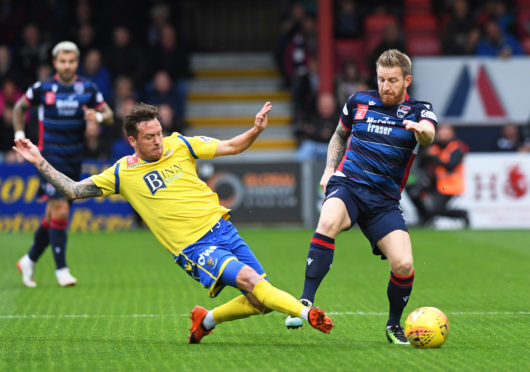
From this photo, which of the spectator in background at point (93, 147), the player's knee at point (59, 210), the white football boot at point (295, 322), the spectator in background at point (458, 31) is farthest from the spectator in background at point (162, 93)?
the white football boot at point (295, 322)

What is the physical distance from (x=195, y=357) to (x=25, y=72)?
13.6m

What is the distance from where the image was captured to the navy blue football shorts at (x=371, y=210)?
662cm

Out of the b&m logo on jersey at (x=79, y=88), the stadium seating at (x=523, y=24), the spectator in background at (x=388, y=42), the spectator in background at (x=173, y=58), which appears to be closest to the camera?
the b&m logo on jersey at (x=79, y=88)

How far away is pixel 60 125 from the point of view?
32.3 ft

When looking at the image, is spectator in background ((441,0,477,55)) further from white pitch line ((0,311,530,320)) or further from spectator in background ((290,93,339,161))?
white pitch line ((0,311,530,320))

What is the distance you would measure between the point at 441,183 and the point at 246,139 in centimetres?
1054

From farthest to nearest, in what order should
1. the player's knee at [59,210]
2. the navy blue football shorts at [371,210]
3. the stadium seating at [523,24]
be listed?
the stadium seating at [523,24] < the player's knee at [59,210] < the navy blue football shorts at [371,210]

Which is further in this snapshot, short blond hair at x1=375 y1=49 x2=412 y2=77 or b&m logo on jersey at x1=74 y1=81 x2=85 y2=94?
b&m logo on jersey at x1=74 y1=81 x2=85 y2=94

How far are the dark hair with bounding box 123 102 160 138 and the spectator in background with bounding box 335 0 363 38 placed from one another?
1460 cm

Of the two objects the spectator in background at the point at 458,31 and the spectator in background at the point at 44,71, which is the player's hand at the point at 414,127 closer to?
the spectator in background at the point at 44,71

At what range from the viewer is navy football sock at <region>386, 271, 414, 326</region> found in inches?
258

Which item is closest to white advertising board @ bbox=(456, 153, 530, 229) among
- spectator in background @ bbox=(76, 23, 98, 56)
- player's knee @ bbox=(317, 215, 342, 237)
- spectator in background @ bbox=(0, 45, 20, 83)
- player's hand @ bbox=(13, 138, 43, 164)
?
spectator in background @ bbox=(76, 23, 98, 56)

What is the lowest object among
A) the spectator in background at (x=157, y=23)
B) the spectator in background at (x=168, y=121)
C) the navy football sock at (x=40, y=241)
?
the navy football sock at (x=40, y=241)

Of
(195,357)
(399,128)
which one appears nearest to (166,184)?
(195,357)
